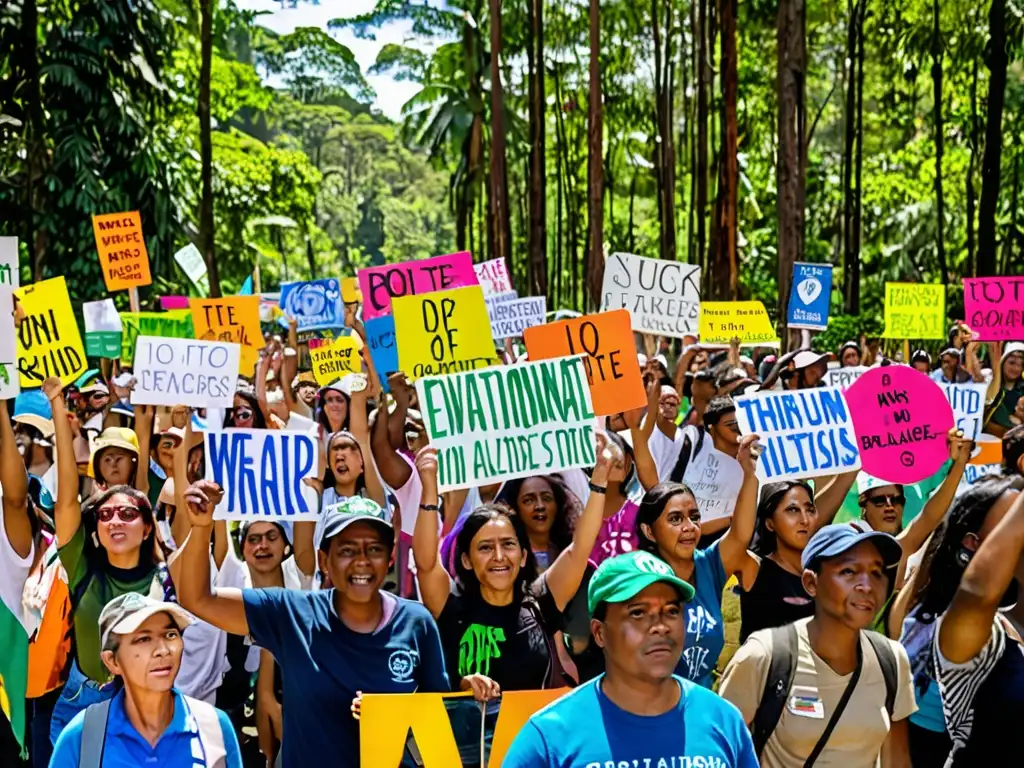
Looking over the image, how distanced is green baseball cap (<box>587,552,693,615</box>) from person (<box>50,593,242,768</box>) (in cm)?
138

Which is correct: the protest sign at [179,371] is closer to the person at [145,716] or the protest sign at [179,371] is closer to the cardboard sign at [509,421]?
the cardboard sign at [509,421]

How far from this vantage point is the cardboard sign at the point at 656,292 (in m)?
11.8

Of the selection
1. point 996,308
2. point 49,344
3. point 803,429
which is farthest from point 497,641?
point 996,308

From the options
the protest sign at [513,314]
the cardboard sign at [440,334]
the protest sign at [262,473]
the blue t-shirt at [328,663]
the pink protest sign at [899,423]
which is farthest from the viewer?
the protest sign at [513,314]

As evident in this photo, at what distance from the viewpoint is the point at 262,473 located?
621 cm

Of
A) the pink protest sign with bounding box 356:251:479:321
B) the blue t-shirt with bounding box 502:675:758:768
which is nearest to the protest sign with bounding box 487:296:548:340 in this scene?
the pink protest sign with bounding box 356:251:479:321

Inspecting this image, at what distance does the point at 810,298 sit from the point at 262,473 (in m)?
9.85

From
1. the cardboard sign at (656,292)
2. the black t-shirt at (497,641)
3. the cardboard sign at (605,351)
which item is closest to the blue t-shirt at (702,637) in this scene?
the black t-shirt at (497,641)

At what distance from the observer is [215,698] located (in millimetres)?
5957

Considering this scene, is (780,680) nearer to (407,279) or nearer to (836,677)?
(836,677)

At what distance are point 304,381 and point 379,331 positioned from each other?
3.01m

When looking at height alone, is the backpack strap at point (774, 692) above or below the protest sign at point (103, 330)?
below

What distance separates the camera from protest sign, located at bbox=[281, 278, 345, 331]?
15.6m

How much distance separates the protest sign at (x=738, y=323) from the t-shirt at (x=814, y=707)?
10.2m
